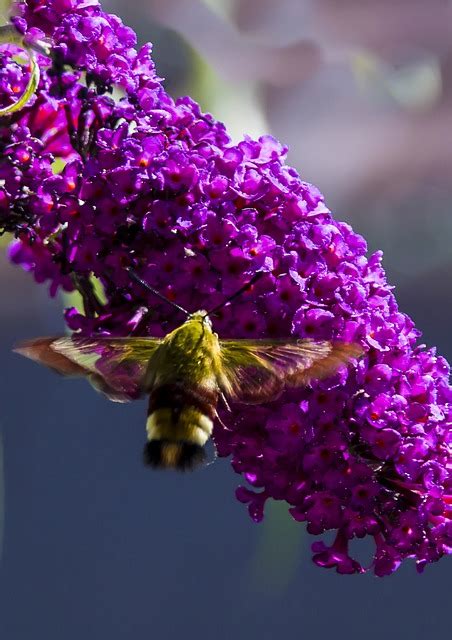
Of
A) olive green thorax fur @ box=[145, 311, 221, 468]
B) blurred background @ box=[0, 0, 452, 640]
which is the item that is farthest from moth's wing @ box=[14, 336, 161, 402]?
blurred background @ box=[0, 0, 452, 640]

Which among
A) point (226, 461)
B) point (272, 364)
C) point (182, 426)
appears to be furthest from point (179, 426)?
point (226, 461)

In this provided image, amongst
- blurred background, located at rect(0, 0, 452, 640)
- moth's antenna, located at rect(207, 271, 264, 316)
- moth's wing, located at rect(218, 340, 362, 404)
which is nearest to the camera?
moth's wing, located at rect(218, 340, 362, 404)

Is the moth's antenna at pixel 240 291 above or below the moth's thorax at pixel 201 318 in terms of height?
above

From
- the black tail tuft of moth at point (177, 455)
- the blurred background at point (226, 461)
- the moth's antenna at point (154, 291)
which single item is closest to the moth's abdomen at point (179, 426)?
the black tail tuft of moth at point (177, 455)

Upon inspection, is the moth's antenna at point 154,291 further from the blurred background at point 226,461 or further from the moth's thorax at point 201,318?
the blurred background at point 226,461

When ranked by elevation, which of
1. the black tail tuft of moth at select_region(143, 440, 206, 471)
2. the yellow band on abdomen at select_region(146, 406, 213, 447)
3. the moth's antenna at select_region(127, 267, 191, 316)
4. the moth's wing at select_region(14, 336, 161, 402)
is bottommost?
the black tail tuft of moth at select_region(143, 440, 206, 471)

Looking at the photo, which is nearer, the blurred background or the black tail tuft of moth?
the black tail tuft of moth

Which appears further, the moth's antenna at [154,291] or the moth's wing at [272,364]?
the moth's antenna at [154,291]

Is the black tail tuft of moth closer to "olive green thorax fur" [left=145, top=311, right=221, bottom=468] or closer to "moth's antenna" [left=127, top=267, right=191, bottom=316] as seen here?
"olive green thorax fur" [left=145, top=311, right=221, bottom=468]

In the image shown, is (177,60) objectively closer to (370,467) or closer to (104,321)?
Answer: (104,321)
